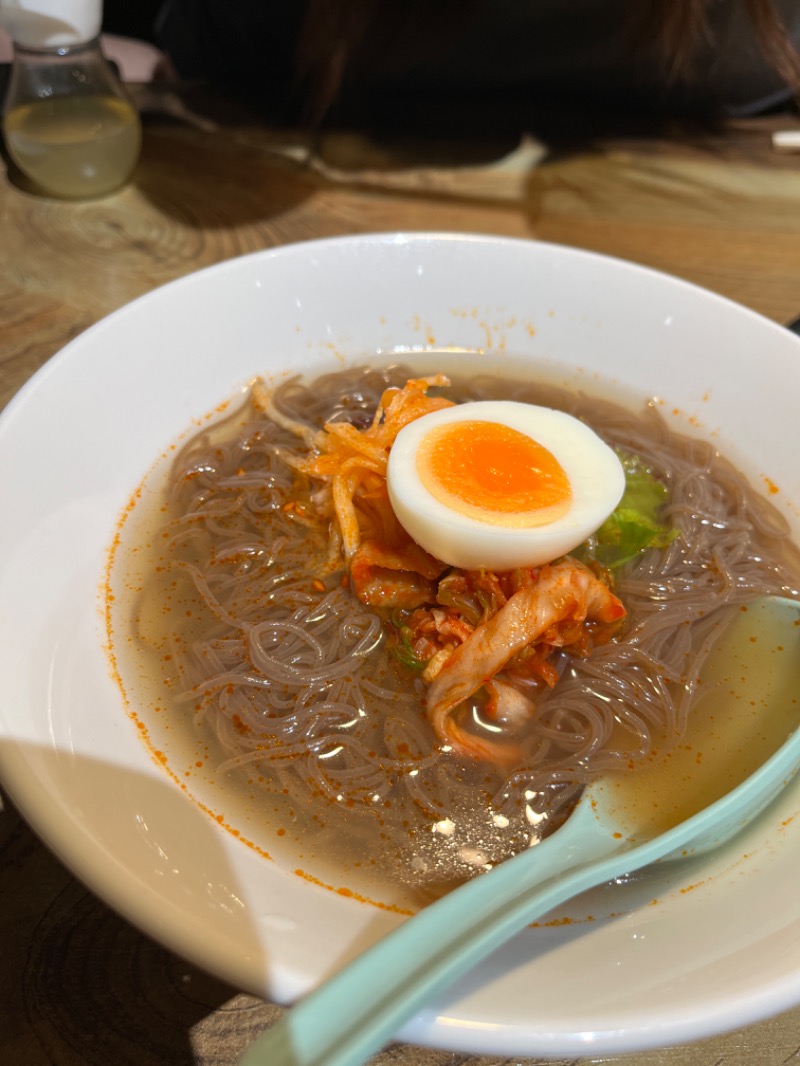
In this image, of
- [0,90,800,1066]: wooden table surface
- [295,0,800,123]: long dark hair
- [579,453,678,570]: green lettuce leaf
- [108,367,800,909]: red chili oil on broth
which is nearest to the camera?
[0,90,800,1066]: wooden table surface

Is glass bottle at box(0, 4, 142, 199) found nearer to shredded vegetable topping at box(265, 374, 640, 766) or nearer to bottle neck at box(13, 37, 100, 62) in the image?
bottle neck at box(13, 37, 100, 62)

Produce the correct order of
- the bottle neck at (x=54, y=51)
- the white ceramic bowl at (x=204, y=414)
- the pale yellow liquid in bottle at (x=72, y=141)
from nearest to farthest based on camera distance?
1. the white ceramic bowl at (x=204, y=414)
2. the bottle neck at (x=54, y=51)
3. the pale yellow liquid in bottle at (x=72, y=141)

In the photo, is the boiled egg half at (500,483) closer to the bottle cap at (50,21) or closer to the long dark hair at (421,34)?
the bottle cap at (50,21)

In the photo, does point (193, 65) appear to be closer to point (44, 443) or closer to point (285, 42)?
point (285, 42)

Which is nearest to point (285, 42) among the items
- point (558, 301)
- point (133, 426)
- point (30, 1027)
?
point (558, 301)

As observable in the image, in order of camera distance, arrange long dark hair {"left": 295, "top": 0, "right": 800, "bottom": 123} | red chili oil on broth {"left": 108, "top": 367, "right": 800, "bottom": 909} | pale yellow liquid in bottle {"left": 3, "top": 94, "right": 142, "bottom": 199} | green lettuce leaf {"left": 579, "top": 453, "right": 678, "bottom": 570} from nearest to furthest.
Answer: red chili oil on broth {"left": 108, "top": 367, "right": 800, "bottom": 909} → green lettuce leaf {"left": 579, "top": 453, "right": 678, "bottom": 570} → pale yellow liquid in bottle {"left": 3, "top": 94, "right": 142, "bottom": 199} → long dark hair {"left": 295, "top": 0, "right": 800, "bottom": 123}

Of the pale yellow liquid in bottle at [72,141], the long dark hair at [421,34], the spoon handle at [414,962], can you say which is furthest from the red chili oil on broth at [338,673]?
the long dark hair at [421,34]

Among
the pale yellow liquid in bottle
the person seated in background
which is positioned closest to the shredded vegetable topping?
the pale yellow liquid in bottle
